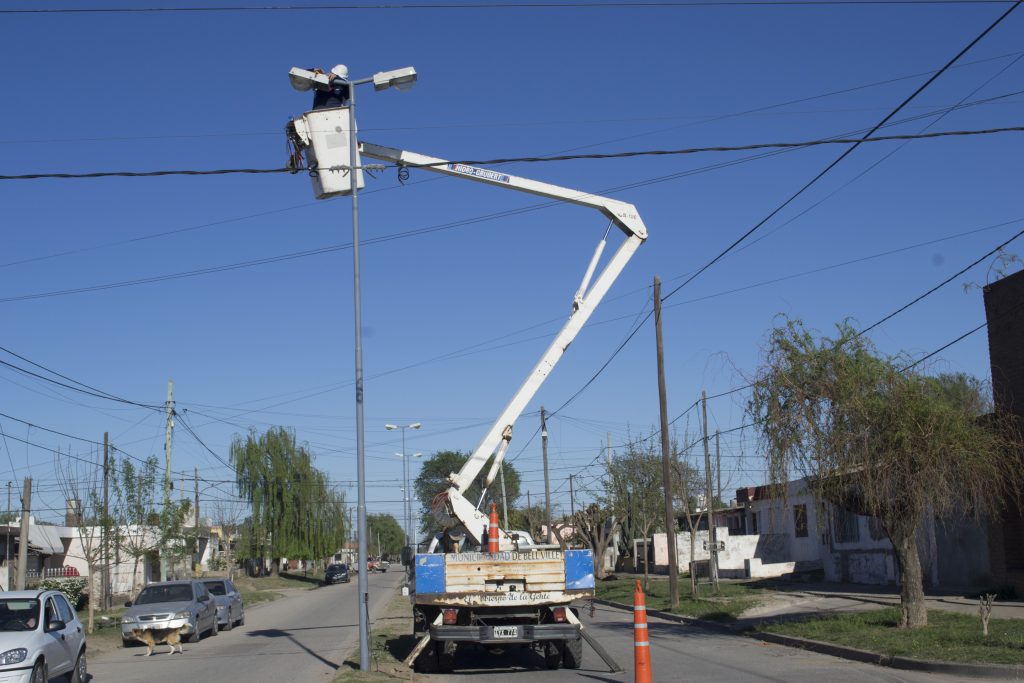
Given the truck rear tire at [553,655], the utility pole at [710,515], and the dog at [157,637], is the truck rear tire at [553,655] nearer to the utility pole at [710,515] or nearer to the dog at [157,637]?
the dog at [157,637]

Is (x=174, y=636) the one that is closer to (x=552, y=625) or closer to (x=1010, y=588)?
(x=552, y=625)

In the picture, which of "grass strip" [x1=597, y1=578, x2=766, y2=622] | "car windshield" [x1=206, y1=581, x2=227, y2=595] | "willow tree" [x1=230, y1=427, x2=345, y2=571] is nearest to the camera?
"grass strip" [x1=597, y1=578, x2=766, y2=622]

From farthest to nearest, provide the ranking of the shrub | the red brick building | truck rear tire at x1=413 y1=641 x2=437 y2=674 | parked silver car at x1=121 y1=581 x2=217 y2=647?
1. the shrub
2. parked silver car at x1=121 y1=581 x2=217 y2=647
3. the red brick building
4. truck rear tire at x1=413 y1=641 x2=437 y2=674

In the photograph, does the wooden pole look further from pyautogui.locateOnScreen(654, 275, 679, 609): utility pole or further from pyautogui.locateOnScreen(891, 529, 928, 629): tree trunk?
pyautogui.locateOnScreen(891, 529, 928, 629): tree trunk

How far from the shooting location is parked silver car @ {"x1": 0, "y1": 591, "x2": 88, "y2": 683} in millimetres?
12867

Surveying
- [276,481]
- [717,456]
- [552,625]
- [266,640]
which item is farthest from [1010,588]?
[276,481]

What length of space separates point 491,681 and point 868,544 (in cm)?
2158

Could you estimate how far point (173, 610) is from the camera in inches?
939

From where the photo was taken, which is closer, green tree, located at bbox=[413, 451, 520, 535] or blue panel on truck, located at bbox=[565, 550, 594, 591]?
blue panel on truck, located at bbox=[565, 550, 594, 591]

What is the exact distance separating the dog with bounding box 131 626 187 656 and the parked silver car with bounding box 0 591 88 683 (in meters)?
6.07

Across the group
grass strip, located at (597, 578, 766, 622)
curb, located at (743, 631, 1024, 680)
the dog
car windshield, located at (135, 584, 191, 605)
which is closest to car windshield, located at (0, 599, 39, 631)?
the dog

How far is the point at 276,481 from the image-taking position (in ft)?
225

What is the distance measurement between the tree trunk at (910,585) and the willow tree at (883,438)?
2cm

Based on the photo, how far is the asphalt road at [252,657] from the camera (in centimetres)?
1622
